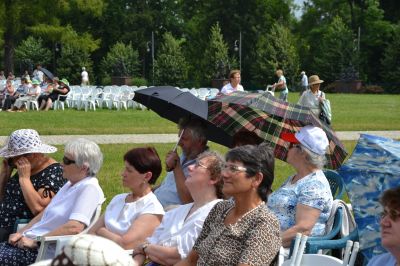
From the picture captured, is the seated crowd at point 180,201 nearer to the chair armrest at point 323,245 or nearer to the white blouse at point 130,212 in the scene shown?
the white blouse at point 130,212

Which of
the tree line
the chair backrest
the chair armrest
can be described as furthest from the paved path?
the tree line

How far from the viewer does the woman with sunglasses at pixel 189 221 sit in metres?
4.70

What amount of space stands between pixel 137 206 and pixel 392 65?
58766 millimetres

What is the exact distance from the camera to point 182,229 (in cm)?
479

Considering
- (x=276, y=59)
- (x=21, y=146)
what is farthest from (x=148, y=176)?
(x=276, y=59)

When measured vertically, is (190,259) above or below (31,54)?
above

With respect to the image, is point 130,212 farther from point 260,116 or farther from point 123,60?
point 123,60

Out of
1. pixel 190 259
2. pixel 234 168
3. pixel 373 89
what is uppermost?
pixel 234 168

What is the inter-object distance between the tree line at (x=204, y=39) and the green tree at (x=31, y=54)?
0.08 meters

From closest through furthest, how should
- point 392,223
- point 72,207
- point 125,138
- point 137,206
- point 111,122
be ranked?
point 392,223
point 137,206
point 72,207
point 125,138
point 111,122

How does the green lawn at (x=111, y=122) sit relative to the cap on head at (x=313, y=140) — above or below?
below

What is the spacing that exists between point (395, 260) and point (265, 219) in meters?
0.74

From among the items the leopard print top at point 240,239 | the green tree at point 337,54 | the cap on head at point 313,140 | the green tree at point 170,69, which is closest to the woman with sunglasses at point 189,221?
the leopard print top at point 240,239

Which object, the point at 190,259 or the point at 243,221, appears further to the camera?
the point at 190,259
